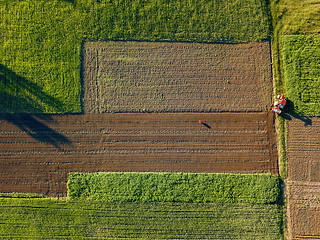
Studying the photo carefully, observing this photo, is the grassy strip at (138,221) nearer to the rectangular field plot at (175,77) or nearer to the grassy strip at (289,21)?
the rectangular field plot at (175,77)

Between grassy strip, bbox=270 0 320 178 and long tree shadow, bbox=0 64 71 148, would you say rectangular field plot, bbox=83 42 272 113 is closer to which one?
grassy strip, bbox=270 0 320 178

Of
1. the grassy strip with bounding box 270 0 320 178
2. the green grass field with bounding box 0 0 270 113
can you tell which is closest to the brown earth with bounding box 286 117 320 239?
the grassy strip with bounding box 270 0 320 178

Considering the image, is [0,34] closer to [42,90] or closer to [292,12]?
[42,90]

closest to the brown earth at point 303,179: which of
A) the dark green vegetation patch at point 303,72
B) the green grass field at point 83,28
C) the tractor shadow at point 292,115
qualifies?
the tractor shadow at point 292,115

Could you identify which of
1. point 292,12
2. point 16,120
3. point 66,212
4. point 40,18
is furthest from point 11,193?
point 292,12

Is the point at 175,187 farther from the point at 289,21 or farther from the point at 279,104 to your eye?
the point at 289,21

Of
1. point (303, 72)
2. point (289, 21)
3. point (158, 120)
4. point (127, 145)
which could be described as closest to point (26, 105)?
point (127, 145)
